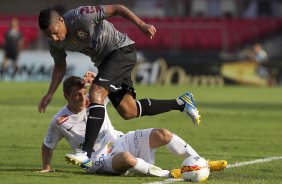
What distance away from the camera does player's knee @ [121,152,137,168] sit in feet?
30.8

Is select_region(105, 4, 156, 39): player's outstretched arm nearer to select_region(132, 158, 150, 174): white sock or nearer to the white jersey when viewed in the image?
the white jersey

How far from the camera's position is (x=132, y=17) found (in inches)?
391

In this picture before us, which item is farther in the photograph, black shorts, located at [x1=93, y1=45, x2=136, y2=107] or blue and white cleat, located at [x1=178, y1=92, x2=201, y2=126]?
blue and white cleat, located at [x1=178, y1=92, x2=201, y2=126]

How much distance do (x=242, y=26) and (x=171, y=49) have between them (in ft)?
12.1

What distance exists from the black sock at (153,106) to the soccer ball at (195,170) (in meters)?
1.71

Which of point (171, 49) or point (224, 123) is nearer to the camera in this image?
point (224, 123)

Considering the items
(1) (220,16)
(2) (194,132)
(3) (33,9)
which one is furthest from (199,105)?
(3) (33,9)

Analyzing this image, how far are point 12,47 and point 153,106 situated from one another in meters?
26.3

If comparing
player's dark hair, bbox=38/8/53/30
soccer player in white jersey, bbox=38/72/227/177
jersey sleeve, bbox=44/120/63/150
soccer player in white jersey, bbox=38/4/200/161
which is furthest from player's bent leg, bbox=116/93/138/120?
A: player's dark hair, bbox=38/8/53/30

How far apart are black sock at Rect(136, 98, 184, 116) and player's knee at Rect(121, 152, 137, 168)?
153 centimetres

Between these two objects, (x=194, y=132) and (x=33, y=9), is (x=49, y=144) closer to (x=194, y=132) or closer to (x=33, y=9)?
(x=194, y=132)

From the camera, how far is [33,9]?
1959 inches

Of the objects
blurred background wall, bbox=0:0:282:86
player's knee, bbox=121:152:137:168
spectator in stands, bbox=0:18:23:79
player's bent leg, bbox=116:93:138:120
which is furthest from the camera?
spectator in stands, bbox=0:18:23:79

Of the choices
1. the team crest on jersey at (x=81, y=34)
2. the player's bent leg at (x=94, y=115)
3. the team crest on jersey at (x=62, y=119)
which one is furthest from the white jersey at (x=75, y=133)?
the team crest on jersey at (x=81, y=34)
